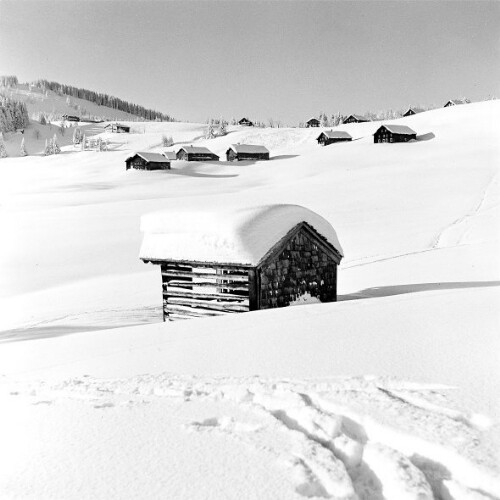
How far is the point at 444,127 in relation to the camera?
2712 inches

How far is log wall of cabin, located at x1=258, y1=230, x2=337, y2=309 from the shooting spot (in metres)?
11.4

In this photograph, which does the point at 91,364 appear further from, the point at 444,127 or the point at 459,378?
the point at 444,127

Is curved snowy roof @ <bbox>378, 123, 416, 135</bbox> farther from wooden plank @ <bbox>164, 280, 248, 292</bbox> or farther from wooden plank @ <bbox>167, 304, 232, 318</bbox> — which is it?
wooden plank @ <bbox>167, 304, 232, 318</bbox>

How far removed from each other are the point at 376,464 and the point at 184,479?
1480 mm

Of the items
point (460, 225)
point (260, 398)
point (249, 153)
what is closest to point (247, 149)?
point (249, 153)

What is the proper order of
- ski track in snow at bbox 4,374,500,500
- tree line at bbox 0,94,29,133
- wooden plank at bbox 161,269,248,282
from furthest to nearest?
tree line at bbox 0,94,29,133, wooden plank at bbox 161,269,248,282, ski track in snow at bbox 4,374,500,500

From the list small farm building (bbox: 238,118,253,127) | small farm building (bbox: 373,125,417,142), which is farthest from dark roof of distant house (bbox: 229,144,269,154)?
small farm building (bbox: 238,118,253,127)

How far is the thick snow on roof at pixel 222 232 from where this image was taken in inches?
433

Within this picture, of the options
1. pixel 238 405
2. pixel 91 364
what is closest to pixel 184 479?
pixel 238 405

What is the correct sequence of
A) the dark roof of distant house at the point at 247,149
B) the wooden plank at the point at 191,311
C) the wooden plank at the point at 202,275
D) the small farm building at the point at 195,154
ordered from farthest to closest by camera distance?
the small farm building at the point at 195,154
the dark roof of distant house at the point at 247,149
the wooden plank at the point at 191,311
the wooden plank at the point at 202,275

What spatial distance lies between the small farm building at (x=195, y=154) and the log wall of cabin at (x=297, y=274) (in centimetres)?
6263

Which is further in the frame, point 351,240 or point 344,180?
point 344,180

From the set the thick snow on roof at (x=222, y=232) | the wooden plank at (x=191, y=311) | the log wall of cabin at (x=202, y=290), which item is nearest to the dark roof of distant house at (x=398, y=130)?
the thick snow on roof at (x=222, y=232)

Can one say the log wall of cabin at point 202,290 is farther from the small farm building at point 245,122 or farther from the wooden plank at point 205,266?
the small farm building at point 245,122
